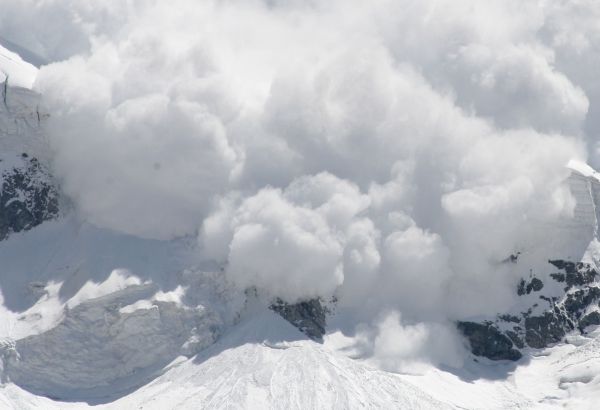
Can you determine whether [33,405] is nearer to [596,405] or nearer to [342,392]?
[342,392]

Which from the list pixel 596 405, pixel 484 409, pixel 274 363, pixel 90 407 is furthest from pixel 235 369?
pixel 596 405

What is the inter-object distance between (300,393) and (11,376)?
36.9 m

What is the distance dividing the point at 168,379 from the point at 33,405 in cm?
1718

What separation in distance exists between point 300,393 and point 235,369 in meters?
9.52

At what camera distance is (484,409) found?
19988 centimetres

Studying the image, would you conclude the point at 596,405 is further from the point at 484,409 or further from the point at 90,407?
the point at 90,407

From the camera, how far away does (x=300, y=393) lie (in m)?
194

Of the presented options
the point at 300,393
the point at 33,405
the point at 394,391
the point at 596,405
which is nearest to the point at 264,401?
the point at 300,393

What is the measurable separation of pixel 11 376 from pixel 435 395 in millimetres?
53697

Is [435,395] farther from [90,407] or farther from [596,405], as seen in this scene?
[90,407]

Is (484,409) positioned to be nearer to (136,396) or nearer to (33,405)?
(136,396)

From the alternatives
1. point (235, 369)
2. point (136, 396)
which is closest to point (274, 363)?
point (235, 369)

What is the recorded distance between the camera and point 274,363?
199875 mm

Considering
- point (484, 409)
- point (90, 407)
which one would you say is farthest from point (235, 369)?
point (484, 409)
